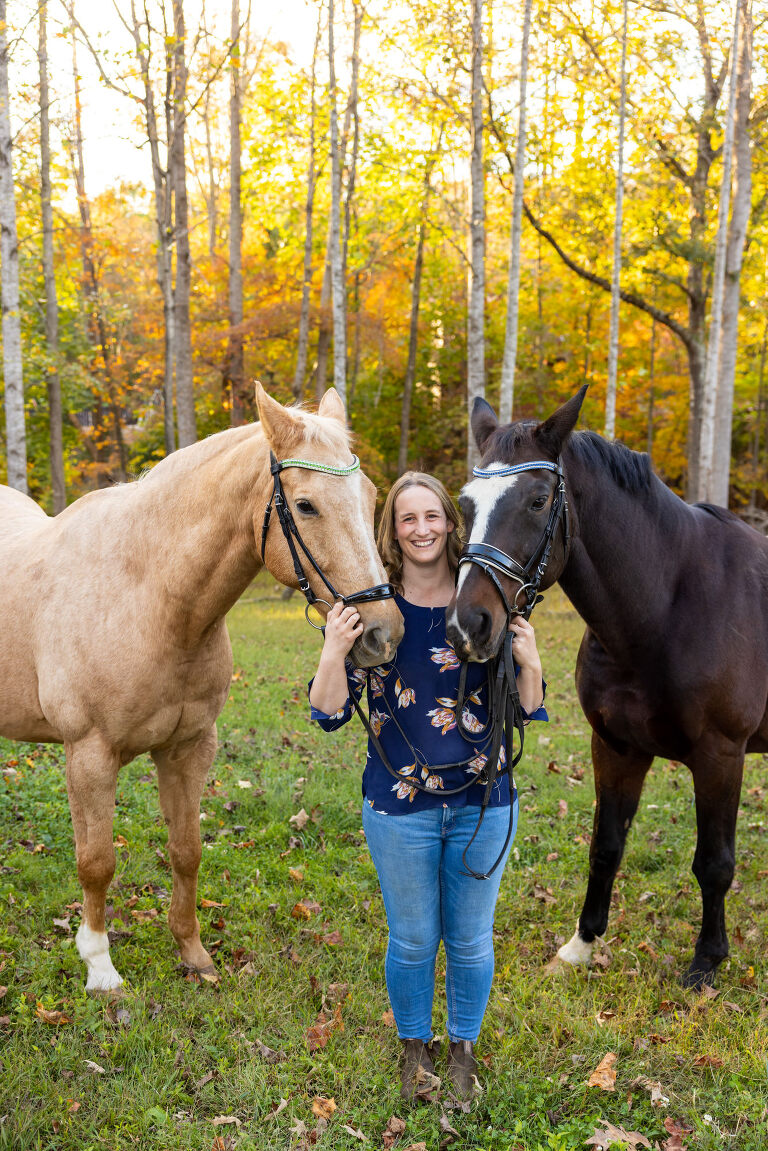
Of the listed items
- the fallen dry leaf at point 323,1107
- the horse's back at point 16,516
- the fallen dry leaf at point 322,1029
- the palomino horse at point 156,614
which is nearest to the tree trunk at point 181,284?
the horse's back at point 16,516

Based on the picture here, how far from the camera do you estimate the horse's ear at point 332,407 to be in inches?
115

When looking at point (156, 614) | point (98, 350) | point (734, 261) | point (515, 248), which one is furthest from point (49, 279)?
point (156, 614)

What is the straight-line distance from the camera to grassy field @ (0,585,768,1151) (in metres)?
2.62

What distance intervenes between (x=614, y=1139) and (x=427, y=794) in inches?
50.5

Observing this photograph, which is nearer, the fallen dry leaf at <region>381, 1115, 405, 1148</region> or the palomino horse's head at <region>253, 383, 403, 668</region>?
the palomino horse's head at <region>253, 383, 403, 668</region>

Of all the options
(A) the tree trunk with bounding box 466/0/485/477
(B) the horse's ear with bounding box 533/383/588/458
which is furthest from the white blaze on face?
(A) the tree trunk with bounding box 466/0/485/477

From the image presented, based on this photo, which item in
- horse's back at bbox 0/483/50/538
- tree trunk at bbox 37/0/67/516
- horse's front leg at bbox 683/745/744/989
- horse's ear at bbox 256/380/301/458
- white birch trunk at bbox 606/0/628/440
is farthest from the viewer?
white birch trunk at bbox 606/0/628/440

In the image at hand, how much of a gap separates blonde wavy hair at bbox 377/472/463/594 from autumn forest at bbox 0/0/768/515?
7297 mm

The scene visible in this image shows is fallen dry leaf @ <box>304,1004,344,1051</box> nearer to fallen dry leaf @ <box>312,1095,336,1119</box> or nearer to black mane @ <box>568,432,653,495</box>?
fallen dry leaf @ <box>312,1095,336,1119</box>

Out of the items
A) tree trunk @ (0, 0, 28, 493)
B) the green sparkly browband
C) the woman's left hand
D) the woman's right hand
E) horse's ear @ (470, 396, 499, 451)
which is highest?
tree trunk @ (0, 0, 28, 493)

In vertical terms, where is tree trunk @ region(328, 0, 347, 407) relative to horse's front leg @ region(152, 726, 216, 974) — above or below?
above

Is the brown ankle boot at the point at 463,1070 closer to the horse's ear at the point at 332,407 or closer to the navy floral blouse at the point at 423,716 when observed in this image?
the navy floral blouse at the point at 423,716

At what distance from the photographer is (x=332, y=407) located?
298 centimetres

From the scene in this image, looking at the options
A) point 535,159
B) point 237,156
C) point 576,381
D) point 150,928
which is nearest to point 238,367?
point 237,156
